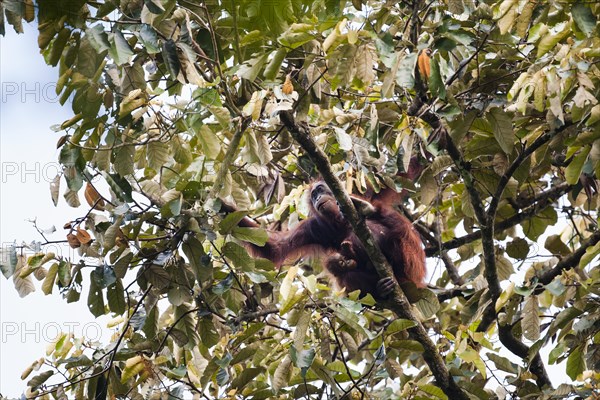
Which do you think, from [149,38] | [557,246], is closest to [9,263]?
[149,38]

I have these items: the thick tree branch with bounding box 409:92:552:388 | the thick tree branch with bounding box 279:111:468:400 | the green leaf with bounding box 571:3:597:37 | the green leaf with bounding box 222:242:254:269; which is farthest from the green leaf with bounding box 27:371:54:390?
the green leaf with bounding box 571:3:597:37

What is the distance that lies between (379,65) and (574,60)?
1743 millimetres

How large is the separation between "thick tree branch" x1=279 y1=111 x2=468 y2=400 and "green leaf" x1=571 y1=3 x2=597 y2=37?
151 centimetres

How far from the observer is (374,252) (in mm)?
4801

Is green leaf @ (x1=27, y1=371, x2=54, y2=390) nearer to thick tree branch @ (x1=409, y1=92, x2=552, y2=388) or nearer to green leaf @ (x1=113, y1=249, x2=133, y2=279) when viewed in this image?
green leaf @ (x1=113, y1=249, x2=133, y2=279)

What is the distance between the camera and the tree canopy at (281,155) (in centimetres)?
375

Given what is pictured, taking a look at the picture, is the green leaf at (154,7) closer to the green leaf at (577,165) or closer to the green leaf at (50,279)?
the green leaf at (50,279)

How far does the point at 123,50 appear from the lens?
3506mm

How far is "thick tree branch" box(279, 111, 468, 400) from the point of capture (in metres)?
4.23

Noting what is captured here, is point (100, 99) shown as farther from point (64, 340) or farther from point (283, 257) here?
point (283, 257)

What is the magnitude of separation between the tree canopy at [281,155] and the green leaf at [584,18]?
0.09 feet

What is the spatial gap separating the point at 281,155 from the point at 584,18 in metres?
2.44

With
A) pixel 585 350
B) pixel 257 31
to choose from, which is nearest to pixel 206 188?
pixel 257 31

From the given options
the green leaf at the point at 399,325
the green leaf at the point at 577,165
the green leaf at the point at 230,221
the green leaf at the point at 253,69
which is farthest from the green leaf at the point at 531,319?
the green leaf at the point at 253,69
